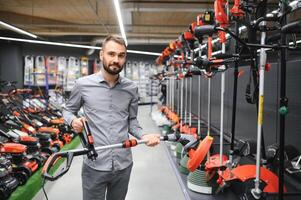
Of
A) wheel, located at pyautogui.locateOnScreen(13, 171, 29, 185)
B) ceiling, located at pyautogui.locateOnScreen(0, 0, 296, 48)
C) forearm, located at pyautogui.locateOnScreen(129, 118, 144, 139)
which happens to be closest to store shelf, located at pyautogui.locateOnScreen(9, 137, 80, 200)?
wheel, located at pyautogui.locateOnScreen(13, 171, 29, 185)

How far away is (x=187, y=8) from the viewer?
761cm

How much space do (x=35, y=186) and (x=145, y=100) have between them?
1296 cm

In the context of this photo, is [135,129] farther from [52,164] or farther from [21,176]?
[21,176]

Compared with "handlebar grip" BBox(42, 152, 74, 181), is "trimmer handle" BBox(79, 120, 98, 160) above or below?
above

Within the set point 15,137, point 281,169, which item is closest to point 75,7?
point 15,137

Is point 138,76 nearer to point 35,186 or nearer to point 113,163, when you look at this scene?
point 35,186

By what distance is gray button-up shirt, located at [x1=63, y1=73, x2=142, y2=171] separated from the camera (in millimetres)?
1973

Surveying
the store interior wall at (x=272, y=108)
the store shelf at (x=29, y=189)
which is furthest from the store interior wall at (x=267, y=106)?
the store shelf at (x=29, y=189)

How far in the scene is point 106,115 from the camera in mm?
2010

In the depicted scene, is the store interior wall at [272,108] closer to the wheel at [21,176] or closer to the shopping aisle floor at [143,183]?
the shopping aisle floor at [143,183]

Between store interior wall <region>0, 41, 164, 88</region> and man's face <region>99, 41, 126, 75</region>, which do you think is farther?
store interior wall <region>0, 41, 164, 88</region>

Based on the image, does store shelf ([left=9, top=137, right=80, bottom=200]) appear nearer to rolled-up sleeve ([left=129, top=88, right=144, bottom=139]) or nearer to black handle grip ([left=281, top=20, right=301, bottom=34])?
rolled-up sleeve ([left=129, top=88, right=144, bottom=139])

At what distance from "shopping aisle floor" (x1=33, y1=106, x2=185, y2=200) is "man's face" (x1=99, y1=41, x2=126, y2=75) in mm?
2263

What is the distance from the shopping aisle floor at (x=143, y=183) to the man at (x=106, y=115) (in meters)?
1.80
